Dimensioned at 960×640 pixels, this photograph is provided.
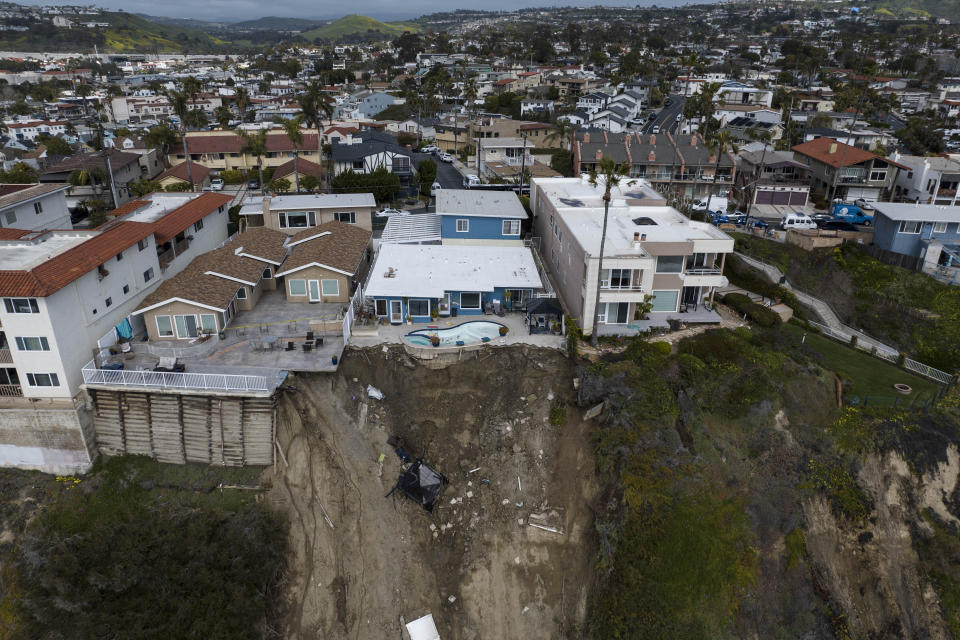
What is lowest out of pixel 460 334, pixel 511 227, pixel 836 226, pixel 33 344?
pixel 460 334

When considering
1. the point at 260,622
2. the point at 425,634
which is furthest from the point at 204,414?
the point at 425,634

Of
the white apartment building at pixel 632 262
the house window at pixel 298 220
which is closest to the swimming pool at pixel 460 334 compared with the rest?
the white apartment building at pixel 632 262

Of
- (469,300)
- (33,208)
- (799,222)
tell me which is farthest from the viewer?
(799,222)

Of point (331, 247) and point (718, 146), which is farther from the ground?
point (718, 146)

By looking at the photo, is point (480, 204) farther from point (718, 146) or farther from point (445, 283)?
point (718, 146)

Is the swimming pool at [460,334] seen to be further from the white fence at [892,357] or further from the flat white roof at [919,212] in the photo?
the flat white roof at [919,212]

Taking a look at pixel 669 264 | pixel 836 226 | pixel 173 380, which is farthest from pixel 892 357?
pixel 173 380

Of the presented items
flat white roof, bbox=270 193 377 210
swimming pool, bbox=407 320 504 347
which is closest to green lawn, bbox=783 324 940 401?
swimming pool, bbox=407 320 504 347

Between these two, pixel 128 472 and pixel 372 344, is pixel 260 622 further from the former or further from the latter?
pixel 372 344
